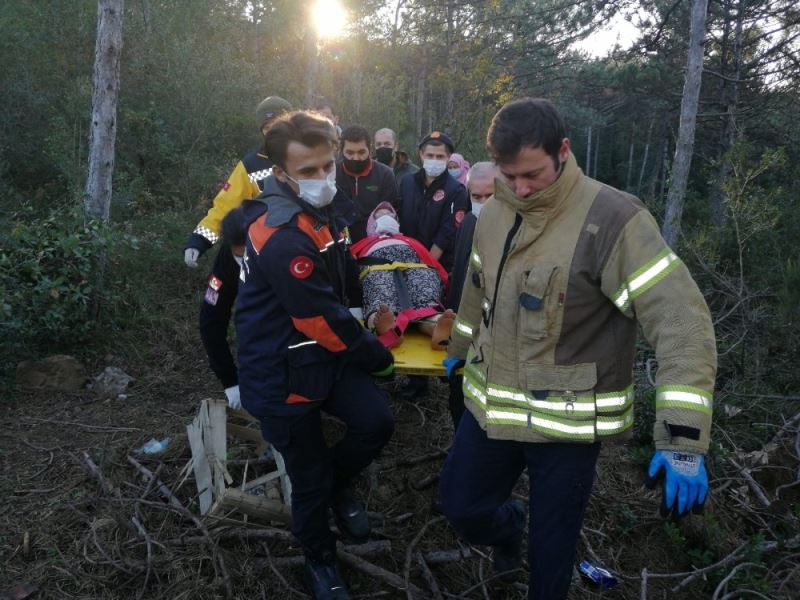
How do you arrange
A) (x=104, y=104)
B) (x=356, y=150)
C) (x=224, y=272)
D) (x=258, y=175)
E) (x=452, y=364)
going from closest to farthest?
(x=452, y=364) → (x=224, y=272) → (x=258, y=175) → (x=356, y=150) → (x=104, y=104)

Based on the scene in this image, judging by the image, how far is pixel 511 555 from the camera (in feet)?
8.08

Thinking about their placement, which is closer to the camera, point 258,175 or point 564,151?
point 564,151

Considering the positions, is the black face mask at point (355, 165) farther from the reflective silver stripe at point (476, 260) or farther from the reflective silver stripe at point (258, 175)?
the reflective silver stripe at point (476, 260)

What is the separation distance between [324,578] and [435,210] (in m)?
2.69

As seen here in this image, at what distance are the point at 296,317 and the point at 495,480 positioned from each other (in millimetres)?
944

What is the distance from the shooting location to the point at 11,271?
14.5 ft

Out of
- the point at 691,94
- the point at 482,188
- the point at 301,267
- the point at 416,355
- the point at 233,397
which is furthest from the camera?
the point at 691,94

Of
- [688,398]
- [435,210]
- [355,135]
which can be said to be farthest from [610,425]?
[355,135]

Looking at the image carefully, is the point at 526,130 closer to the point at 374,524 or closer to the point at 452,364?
the point at 452,364

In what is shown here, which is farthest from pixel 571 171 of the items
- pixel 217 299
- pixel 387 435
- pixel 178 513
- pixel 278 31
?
pixel 278 31

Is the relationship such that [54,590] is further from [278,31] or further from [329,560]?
[278,31]

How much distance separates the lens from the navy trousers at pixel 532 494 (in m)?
1.94

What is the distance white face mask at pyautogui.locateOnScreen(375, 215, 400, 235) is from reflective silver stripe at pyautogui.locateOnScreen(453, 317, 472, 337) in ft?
5.53

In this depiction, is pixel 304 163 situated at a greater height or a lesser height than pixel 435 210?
greater
